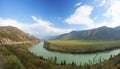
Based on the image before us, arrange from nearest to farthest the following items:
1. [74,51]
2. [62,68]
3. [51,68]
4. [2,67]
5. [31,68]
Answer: [2,67], [31,68], [51,68], [62,68], [74,51]

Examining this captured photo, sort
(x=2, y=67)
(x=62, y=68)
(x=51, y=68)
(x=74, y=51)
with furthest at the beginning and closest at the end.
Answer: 1. (x=74, y=51)
2. (x=62, y=68)
3. (x=51, y=68)
4. (x=2, y=67)

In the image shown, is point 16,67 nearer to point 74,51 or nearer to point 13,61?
point 13,61

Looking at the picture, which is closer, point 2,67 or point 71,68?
point 2,67

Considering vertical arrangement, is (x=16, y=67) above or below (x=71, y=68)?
above

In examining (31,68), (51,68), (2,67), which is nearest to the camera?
(2,67)

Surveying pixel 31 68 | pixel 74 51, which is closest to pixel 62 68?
pixel 31 68

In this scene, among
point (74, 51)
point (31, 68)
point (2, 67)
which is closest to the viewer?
point (2, 67)

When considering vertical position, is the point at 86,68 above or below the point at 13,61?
below

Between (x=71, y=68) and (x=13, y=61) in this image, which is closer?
(x=13, y=61)

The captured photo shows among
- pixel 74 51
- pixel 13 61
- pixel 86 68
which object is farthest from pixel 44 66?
pixel 74 51

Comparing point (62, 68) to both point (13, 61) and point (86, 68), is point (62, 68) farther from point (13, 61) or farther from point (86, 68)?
point (13, 61)
